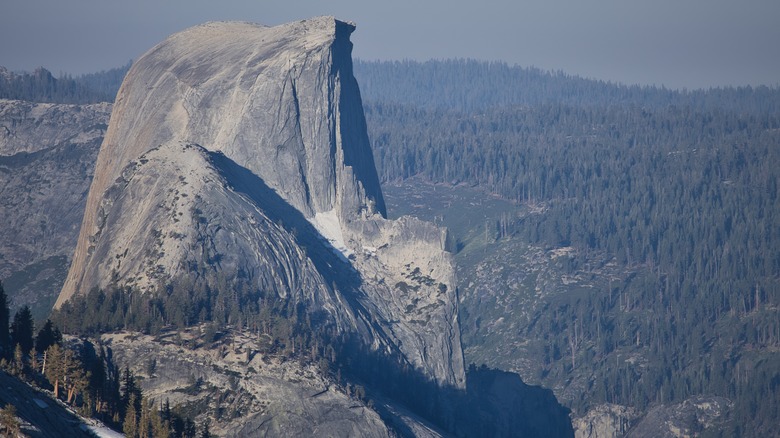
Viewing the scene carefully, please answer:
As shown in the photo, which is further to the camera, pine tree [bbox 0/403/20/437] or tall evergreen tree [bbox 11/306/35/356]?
tall evergreen tree [bbox 11/306/35/356]

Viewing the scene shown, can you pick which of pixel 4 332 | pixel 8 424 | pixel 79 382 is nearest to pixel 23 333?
pixel 4 332

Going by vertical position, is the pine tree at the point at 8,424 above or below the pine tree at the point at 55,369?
above

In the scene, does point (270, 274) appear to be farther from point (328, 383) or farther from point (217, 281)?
point (328, 383)

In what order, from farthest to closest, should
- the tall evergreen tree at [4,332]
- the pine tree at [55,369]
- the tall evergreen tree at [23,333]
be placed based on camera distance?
the tall evergreen tree at [23,333] < the tall evergreen tree at [4,332] < the pine tree at [55,369]

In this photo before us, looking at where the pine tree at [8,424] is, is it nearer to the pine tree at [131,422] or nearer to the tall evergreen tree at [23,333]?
the pine tree at [131,422]

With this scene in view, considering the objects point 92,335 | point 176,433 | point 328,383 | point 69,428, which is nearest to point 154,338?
point 92,335

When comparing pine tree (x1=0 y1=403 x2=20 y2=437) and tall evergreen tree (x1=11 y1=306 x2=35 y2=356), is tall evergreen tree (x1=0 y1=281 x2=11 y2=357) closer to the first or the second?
tall evergreen tree (x1=11 y1=306 x2=35 y2=356)

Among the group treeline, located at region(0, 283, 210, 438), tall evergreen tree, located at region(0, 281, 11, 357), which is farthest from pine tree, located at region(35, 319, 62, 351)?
tall evergreen tree, located at region(0, 281, 11, 357)

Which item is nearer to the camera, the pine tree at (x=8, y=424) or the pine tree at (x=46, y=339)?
the pine tree at (x=8, y=424)

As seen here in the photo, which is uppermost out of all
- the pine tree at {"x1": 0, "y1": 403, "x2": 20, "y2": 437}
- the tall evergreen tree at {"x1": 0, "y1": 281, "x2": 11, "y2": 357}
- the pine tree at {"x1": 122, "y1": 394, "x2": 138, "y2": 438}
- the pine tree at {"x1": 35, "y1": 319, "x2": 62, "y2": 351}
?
the pine tree at {"x1": 0, "y1": 403, "x2": 20, "y2": 437}

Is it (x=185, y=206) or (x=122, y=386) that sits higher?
(x=185, y=206)

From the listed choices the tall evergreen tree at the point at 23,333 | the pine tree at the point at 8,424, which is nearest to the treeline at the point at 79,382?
the tall evergreen tree at the point at 23,333
